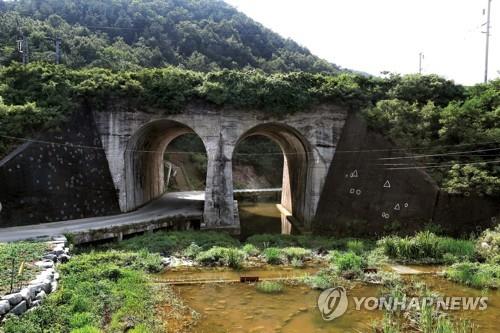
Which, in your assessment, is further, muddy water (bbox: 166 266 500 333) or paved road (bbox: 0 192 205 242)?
paved road (bbox: 0 192 205 242)

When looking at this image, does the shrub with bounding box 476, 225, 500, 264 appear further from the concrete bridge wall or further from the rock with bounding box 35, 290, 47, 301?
the rock with bounding box 35, 290, 47, 301

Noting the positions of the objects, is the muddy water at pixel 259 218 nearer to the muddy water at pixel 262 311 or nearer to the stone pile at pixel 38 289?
the muddy water at pixel 262 311

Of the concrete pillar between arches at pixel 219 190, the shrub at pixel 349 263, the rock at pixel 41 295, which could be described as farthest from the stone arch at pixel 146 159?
the rock at pixel 41 295

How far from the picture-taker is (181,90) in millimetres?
21938

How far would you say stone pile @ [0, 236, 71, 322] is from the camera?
24.7 feet

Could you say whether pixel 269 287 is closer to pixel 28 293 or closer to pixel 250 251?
pixel 250 251

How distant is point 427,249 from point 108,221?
1419 centimetres

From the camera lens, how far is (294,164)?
28.4 m

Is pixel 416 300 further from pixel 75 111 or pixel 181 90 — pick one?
pixel 75 111

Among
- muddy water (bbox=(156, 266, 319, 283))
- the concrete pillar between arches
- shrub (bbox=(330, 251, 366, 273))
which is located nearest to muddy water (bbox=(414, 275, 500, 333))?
shrub (bbox=(330, 251, 366, 273))

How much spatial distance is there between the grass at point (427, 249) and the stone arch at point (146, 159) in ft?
37.2

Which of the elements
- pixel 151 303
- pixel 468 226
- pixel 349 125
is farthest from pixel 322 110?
pixel 151 303

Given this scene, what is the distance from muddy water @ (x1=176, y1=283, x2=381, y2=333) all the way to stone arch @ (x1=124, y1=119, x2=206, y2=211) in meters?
11.6

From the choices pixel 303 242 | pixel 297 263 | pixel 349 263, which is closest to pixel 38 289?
pixel 297 263
